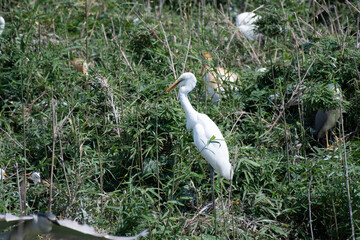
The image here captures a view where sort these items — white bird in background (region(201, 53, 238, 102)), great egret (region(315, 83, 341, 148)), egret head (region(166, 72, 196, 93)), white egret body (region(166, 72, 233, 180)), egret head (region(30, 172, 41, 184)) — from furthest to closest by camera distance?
white bird in background (region(201, 53, 238, 102))
great egret (region(315, 83, 341, 148))
egret head (region(166, 72, 196, 93))
egret head (region(30, 172, 41, 184))
white egret body (region(166, 72, 233, 180))

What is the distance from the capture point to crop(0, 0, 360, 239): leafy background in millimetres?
3197

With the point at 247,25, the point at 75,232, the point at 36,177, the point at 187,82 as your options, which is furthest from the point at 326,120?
the point at 75,232

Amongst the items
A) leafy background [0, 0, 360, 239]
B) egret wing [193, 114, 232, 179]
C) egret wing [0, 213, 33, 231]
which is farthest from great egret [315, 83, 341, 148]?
egret wing [0, 213, 33, 231]

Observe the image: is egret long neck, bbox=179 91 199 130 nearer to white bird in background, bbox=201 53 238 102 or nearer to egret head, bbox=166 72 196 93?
egret head, bbox=166 72 196 93

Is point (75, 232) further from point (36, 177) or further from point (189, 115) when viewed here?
point (189, 115)

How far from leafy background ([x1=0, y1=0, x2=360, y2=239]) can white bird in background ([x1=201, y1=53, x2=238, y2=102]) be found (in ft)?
0.30

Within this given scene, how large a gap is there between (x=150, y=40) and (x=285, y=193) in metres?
2.03

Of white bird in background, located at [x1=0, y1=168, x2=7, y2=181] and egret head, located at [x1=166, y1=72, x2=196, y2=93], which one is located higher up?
egret head, located at [x1=166, y1=72, x2=196, y2=93]

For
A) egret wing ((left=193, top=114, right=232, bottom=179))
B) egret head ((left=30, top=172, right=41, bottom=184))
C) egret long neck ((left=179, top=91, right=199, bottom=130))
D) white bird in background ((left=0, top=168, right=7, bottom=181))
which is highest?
egret long neck ((left=179, top=91, right=199, bottom=130))

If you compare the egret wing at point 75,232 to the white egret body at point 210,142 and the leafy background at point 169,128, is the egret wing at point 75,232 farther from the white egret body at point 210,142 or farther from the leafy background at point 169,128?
the white egret body at point 210,142

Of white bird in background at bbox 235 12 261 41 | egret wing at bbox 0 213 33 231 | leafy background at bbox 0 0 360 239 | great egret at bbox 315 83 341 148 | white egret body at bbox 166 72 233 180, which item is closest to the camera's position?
egret wing at bbox 0 213 33 231

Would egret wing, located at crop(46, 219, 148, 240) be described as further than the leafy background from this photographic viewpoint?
No

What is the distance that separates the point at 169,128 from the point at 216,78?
89 cm

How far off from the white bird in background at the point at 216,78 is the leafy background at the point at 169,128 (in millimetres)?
91
